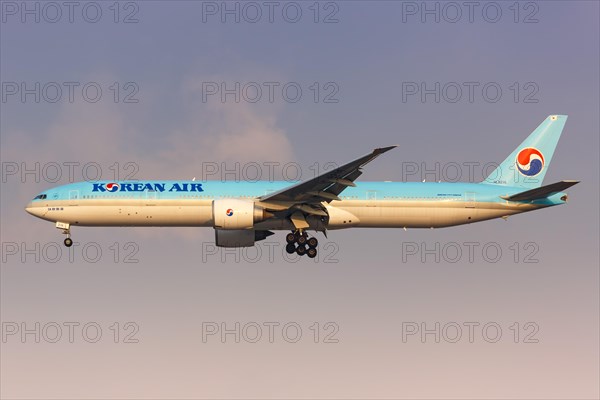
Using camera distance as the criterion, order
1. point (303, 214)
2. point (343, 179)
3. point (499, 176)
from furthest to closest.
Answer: point (499, 176)
point (303, 214)
point (343, 179)

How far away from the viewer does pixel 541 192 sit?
47.3 metres

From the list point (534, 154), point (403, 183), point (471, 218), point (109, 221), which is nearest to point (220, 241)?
point (109, 221)

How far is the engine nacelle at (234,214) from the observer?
146 ft

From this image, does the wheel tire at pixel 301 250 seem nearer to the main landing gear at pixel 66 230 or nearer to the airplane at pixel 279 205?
the airplane at pixel 279 205

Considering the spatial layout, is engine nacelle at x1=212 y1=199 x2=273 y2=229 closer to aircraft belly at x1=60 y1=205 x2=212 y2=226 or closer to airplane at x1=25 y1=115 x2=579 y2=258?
airplane at x1=25 y1=115 x2=579 y2=258

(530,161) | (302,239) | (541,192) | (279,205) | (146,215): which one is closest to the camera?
(279,205)

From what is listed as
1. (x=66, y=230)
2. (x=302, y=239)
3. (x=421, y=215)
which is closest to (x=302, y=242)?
(x=302, y=239)

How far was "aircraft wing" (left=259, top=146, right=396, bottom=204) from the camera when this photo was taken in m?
43.0

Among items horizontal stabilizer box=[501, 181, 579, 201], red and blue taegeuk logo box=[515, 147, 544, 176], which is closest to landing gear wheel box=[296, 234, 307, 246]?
horizontal stabilizer box=[501, 181, 579, 201]

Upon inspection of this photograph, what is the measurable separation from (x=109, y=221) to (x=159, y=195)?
2.65 metres

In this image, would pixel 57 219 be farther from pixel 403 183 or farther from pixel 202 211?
pixel 403 183

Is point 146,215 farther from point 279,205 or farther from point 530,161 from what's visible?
point 530,161

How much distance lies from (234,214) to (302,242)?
4.09m

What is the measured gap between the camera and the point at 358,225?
156 ft
